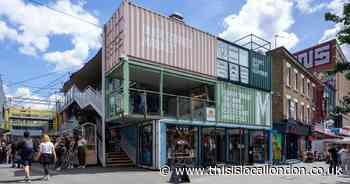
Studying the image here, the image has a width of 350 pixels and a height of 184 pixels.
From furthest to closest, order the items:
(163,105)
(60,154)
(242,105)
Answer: (242,105)
(163,105)
(60,154)

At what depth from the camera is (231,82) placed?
19484 mm

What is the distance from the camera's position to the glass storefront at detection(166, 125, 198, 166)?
16.6m

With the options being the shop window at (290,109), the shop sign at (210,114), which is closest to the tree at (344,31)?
the shop sign at (210,114)

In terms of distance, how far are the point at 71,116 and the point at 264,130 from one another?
42.4ft

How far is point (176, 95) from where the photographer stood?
18.7 meters

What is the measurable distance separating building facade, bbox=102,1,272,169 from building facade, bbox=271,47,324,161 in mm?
3126

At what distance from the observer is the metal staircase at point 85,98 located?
18625mm

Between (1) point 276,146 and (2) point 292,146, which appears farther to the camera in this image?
(2) point 292,146

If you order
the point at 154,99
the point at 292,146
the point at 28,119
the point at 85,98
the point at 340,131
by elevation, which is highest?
the point at 85,98

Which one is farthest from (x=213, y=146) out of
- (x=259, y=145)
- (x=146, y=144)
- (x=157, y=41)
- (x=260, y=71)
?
(x=157, y=41)

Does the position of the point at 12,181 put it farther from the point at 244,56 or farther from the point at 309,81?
the point at 309,81

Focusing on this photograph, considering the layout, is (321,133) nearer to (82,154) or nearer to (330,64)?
(330,64)

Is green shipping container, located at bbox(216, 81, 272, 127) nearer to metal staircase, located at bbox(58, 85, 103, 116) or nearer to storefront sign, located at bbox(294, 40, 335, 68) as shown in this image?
metal staircase, located at bbox(58, 85, 103, 116)

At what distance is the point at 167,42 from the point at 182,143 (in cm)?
466
